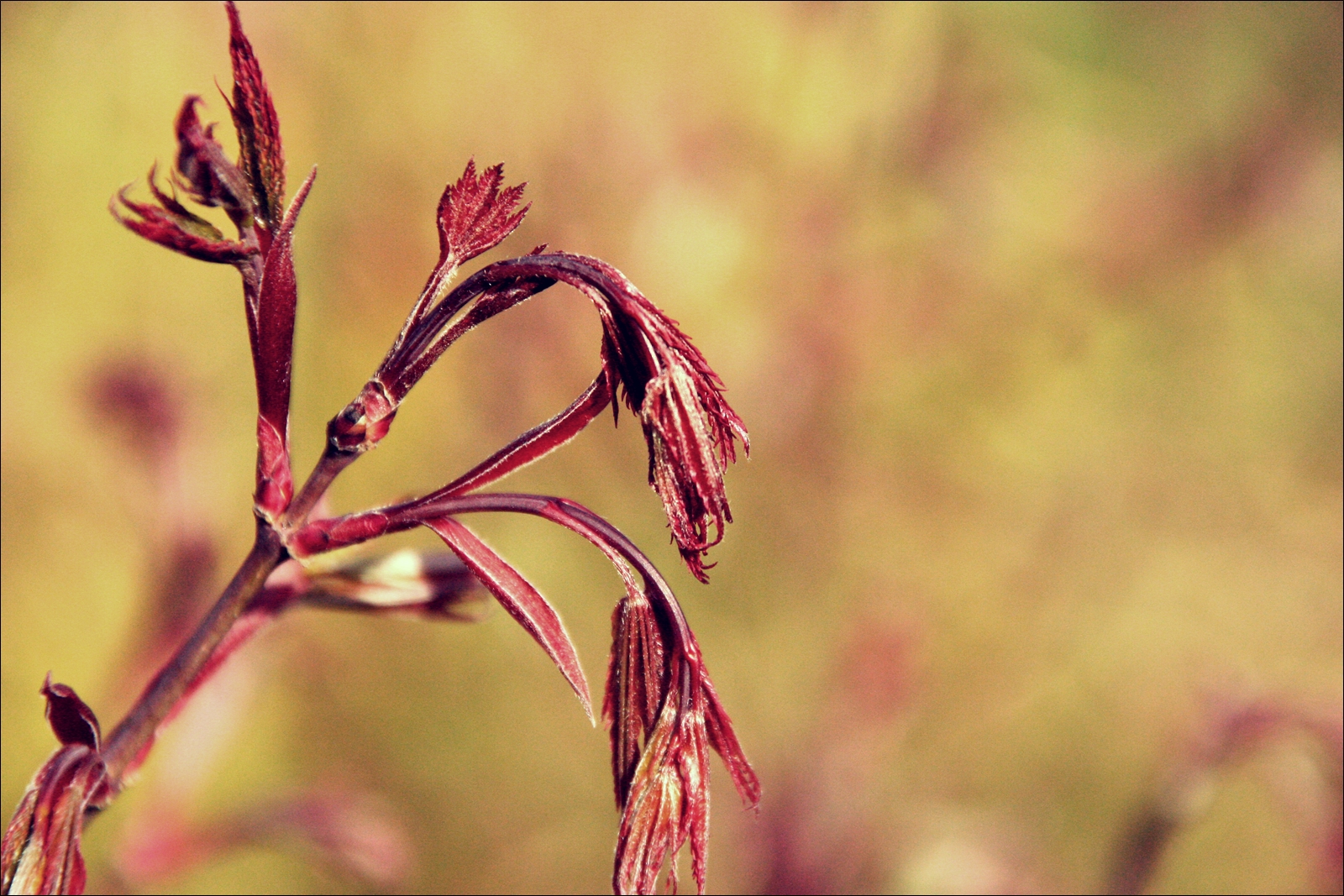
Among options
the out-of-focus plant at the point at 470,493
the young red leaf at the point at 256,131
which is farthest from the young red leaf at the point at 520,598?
the young red leaf at the point at 256,131

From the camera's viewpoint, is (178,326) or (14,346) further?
(178,326)

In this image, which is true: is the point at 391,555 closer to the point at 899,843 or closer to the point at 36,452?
the point at 899,843

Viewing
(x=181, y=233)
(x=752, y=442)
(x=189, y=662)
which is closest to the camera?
(x=181, y=233)

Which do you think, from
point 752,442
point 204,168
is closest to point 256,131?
point 204,168

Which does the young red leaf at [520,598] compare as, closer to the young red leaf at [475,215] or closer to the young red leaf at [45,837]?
the young red leaf at [475,215]

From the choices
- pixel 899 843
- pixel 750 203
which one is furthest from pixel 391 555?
pixel 750 203

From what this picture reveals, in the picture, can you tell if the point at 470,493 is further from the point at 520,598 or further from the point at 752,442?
the point at 752,442
